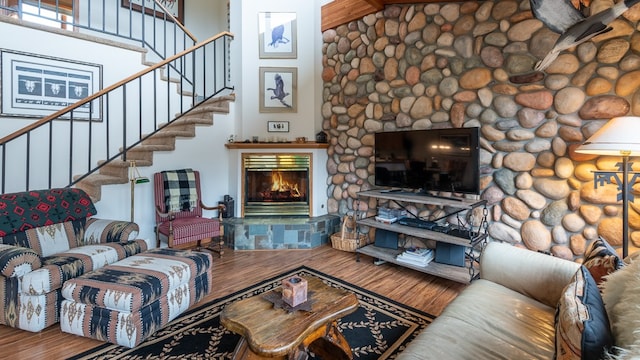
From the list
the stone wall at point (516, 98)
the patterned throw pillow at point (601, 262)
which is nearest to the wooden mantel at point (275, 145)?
the stone wall at point (516, 98)

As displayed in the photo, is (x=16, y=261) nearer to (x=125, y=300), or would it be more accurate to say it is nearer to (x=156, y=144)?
(x=125, y=300)

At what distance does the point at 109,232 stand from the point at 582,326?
10.2ft

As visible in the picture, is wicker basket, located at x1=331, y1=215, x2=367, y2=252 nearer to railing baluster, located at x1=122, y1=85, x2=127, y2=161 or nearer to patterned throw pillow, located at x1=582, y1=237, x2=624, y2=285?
patterned throw pillow, located at x1=582, y1=237, x2=624, y2=285

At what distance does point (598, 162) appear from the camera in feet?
8.12

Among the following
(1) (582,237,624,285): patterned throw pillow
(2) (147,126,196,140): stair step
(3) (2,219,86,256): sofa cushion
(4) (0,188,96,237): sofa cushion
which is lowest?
(3) (2,219,86,256): sofa cushion

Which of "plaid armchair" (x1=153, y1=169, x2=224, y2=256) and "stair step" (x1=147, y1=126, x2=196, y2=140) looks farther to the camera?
"stair step" (x1=147, y1=126, x2=196, y2=140)

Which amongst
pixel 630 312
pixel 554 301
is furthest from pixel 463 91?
pixel 630 312

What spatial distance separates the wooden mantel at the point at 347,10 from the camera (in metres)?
3.62

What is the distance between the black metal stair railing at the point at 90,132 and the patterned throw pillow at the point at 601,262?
13.2ft

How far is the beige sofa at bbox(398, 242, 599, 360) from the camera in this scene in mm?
1307

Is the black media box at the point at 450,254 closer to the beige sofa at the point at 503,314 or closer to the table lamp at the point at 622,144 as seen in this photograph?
the beige sofa at the point at 503,314

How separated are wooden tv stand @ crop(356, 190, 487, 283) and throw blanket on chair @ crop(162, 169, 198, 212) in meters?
2.04

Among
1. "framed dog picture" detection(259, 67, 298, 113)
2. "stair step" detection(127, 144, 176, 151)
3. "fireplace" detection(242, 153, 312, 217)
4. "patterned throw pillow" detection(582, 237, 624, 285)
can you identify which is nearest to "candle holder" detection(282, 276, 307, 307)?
"patterned throw pillow" detection(582, 237, 624, 285)

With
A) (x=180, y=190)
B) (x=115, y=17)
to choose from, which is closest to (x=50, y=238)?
(x=180, y=190)
